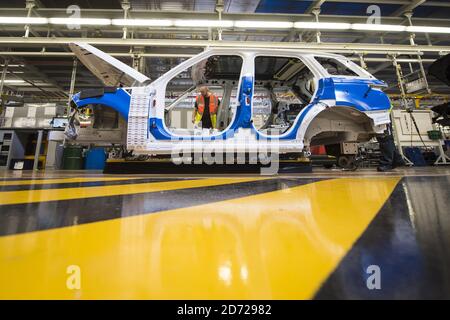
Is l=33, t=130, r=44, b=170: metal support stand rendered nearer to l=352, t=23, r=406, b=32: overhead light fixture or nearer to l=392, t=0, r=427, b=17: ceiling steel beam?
l=352, t=23, r=406, b=32: overhead light fixture

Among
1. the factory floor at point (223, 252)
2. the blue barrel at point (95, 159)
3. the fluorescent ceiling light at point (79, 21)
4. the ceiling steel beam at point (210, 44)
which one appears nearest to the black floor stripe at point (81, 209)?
the factory floor at point (223, 252)

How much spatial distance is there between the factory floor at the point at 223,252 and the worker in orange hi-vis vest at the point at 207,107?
10.7 feet

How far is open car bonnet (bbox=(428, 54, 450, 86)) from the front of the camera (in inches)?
130

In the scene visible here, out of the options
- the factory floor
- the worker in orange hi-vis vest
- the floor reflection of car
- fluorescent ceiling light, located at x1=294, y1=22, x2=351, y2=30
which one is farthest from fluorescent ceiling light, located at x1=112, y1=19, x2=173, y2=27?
the factory floor

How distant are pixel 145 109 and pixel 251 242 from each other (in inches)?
93.0

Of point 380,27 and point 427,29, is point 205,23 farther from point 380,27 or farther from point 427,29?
point 427,29

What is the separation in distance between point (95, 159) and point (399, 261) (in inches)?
298

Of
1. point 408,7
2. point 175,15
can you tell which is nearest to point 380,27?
point 408,7

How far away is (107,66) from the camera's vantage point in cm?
293

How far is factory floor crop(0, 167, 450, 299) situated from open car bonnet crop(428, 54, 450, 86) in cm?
378

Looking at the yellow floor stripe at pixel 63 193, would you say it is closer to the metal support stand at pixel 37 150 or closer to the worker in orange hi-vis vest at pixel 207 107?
the worker in orange hi-vis vest at pixel 207 107

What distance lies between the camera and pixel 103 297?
14.0 inches

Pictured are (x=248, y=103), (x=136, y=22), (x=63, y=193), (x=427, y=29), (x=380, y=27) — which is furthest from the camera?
(x=427, y=29)

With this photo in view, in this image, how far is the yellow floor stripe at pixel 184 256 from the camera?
0.37 m
